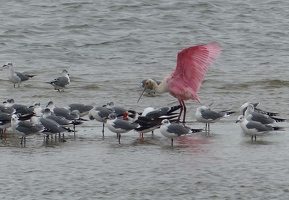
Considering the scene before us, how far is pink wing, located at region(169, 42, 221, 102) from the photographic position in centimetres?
1504

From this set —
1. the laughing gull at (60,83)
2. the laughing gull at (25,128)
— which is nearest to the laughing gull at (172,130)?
the laughing gull at (25,128)

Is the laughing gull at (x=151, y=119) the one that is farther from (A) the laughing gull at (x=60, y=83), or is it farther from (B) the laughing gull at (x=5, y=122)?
(A) the laughing gull at (x=60, y=83)

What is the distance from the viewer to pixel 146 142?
12.2 m

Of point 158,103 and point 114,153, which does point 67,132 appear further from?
point 158,103

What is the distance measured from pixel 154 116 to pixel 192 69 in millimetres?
2105

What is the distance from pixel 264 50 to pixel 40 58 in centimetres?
737

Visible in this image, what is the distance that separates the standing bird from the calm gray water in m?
0.96

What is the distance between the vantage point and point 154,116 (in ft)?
44.2

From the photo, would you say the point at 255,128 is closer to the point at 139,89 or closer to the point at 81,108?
the point at 81,108

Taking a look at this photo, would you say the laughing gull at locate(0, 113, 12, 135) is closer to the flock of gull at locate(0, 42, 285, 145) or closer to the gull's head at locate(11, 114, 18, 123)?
the flock of gull at locate(0, 42, 285, 145)

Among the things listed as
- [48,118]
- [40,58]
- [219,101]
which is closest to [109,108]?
[48,118]

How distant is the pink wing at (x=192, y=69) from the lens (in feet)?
49.3

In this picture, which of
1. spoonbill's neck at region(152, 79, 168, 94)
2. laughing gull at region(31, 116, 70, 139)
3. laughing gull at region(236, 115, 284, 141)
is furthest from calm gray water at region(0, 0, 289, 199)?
spoonbill's neck at region(152, 79, 168, 94)

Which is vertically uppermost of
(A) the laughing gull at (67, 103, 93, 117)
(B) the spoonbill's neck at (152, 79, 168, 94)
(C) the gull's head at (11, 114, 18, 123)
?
(B) the spoonbill's neck at (152, 79, 168, 94)
